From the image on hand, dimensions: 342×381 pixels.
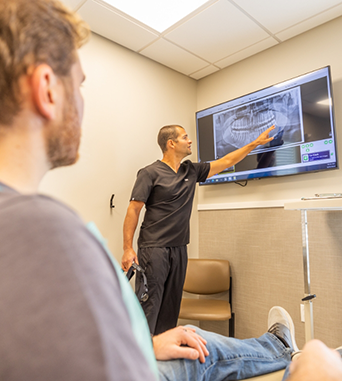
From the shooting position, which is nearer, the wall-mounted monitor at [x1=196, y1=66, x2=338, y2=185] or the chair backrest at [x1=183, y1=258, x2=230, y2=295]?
the wall-mounted monitor at [x1=196, y1=66, x2=338, y2=185]

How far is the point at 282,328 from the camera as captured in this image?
4.25 feet

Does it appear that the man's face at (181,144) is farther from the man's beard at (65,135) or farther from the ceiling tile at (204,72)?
the man's beard at (65,135)

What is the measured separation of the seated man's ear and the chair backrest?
2.40m

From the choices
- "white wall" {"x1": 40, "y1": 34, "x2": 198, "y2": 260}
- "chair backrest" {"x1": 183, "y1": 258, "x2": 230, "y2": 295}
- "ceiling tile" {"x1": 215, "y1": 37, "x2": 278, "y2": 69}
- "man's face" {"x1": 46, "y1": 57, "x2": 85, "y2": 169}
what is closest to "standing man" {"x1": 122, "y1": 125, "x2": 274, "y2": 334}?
"white wall" {"x1": 40, "y1": 34, "x2": 198, "y2": 260}

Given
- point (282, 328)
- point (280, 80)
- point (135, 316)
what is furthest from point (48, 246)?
point (280, 80)

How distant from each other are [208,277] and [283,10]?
218cm

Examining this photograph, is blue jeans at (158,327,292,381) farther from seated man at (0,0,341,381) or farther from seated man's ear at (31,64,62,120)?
seated man's ear at (31,64,62,120)

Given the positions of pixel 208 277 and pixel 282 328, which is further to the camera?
pixel 208 277

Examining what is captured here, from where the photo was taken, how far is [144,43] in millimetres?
2580

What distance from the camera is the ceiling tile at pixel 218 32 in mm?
2211

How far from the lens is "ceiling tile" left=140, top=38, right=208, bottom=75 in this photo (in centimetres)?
263

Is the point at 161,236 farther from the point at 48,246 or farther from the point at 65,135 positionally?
the point at 48,246

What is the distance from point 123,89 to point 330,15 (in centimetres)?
170

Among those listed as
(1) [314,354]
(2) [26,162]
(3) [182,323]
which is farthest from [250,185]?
(2) [26,162]
